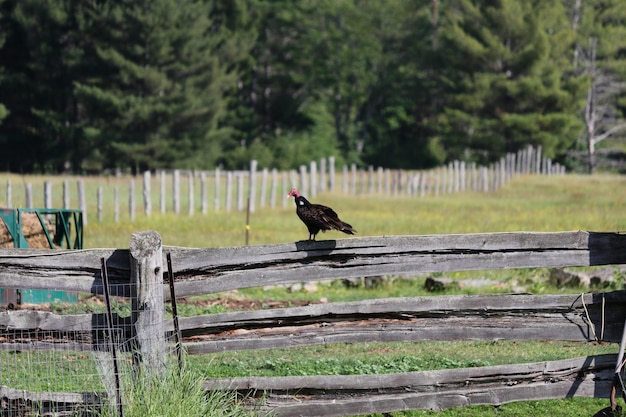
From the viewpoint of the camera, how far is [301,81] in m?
71.6

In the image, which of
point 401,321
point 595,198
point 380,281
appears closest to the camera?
point 401,321

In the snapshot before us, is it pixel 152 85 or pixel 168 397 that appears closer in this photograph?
pixel 168 397

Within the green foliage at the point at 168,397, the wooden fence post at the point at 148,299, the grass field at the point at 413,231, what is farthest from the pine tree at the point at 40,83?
the green foliage at the point at 168,397

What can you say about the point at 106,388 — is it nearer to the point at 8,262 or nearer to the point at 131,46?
the point at 8,262

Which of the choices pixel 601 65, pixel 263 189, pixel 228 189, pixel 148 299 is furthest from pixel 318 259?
pixel 601 65

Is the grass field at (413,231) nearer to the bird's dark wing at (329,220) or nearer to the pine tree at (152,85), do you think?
the bird's dark wing at (329,220)

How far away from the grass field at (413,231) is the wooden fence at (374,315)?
0.86 meters

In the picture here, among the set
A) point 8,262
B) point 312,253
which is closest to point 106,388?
point 8,262

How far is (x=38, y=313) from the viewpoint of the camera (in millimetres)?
7367

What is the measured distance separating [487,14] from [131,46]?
25335 mm

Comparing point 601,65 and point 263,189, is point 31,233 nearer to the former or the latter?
point 263,189

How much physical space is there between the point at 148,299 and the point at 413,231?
60.9 feet

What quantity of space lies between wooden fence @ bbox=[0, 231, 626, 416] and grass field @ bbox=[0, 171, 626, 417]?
2.82 ft

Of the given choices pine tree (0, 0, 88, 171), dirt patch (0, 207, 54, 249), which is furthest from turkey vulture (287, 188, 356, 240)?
pine tree (0, 0, 88, 171)
